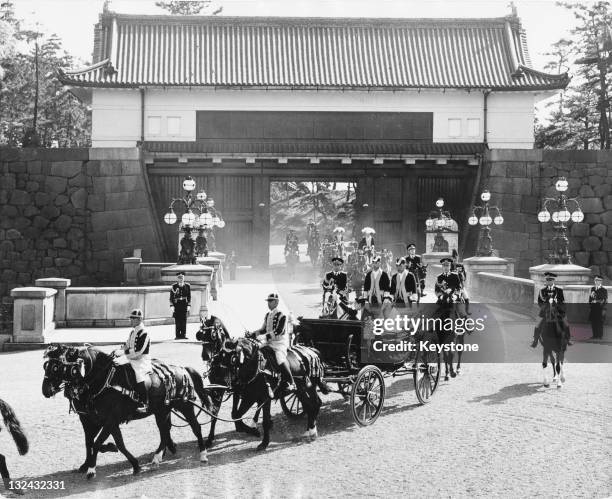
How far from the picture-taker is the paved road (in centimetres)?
782

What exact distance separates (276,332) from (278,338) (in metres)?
0.08

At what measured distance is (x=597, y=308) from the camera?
18266 millimetres

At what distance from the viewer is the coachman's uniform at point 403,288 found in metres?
14.3

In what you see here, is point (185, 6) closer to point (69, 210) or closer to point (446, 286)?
point (69, 210)

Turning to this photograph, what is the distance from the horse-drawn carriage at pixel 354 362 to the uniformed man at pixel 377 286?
1.96 metres

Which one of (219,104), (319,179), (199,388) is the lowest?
(199,388)

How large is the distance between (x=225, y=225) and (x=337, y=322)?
24970mm

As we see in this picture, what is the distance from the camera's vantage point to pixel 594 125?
43781 mm

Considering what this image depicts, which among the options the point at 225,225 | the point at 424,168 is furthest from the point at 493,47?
the point at 225,225

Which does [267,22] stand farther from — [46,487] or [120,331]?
[46,487]

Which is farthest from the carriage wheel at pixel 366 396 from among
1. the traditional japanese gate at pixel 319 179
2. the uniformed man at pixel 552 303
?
the traditional japanese gate at pixel 319 179

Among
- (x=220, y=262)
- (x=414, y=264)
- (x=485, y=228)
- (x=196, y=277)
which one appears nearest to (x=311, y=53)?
(x=485, y=228)

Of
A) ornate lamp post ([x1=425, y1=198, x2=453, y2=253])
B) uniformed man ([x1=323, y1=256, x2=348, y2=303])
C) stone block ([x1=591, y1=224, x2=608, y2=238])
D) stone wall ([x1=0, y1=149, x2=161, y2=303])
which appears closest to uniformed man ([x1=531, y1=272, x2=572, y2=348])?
uniformed man ([x1=323, y1=256, x2=348, y2=303])

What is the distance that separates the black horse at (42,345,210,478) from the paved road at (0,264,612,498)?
352 millimetres
